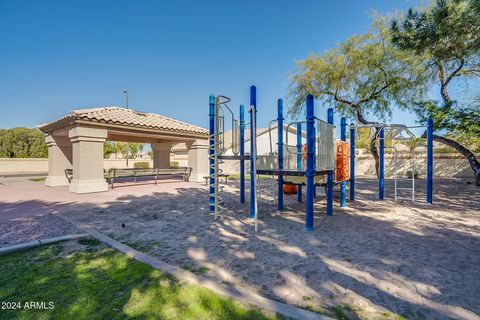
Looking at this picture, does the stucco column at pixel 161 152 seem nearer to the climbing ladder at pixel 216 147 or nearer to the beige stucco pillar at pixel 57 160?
the beige stucco pillar at pixel 57 160

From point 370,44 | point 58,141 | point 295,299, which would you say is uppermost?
point 370,44

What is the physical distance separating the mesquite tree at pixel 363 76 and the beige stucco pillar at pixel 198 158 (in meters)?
6.89

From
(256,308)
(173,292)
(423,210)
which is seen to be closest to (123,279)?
(173,292)

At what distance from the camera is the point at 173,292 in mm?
2838

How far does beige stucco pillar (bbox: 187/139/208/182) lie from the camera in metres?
16.1

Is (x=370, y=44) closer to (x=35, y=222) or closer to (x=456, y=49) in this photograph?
(x=456, y=49)

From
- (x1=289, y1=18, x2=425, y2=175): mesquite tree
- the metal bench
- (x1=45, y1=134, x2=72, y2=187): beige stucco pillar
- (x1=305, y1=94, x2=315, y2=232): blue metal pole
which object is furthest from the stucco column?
(x1=305, y1=94, x2=315, y2=232): blue metal pole

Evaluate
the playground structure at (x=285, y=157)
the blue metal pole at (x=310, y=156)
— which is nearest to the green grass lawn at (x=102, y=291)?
the playground structure at (x=285, y=157)

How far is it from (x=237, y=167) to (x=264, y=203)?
64.6 ft

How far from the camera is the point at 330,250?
13.9ft

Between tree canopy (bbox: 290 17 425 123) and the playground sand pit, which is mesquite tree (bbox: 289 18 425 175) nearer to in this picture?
tree canopy (bbox: 290 17 425 123)

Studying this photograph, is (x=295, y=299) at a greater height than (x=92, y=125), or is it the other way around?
(x=92, y=125)

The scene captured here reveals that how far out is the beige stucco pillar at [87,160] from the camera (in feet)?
35.7

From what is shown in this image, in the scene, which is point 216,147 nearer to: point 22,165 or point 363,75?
point 363,75
